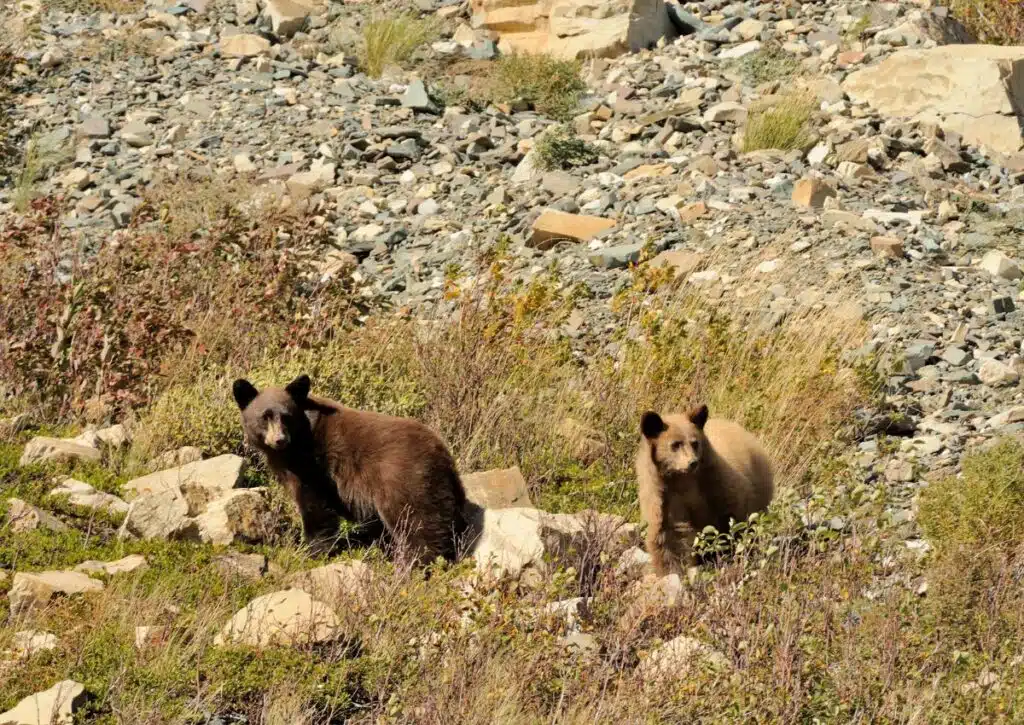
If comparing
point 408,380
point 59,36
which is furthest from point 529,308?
point 59,36

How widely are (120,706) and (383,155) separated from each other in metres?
10.5

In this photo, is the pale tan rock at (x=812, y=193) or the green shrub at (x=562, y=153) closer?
the pale tan rock at (x=812, y=193)

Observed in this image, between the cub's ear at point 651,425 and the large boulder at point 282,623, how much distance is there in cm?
201

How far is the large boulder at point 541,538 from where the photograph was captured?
251 inches

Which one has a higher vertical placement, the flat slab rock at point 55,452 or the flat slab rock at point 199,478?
the flat slab rock at point 55,452

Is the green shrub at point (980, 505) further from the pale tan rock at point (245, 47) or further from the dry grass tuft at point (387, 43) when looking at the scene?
the pale tan rock at point (245, 47)

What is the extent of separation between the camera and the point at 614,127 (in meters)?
14.9

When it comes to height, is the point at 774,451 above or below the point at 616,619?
below

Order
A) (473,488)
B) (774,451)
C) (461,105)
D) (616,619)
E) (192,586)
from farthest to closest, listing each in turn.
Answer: (461,105), (774,451), (473,488), (192,586), (616,619)

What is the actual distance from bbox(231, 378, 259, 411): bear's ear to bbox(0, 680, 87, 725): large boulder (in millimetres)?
2388

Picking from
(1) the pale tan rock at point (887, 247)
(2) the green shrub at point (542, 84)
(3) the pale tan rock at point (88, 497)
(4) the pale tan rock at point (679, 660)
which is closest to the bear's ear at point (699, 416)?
(4) the pale tan rock at point (679, 660)

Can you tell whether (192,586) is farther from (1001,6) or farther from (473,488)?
Answer: (1001,6)

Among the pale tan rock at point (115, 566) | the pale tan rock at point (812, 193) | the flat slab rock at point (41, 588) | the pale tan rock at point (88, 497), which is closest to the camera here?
the flat slab rock at point (41, 588)

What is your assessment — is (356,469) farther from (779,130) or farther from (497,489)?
(779,130)
